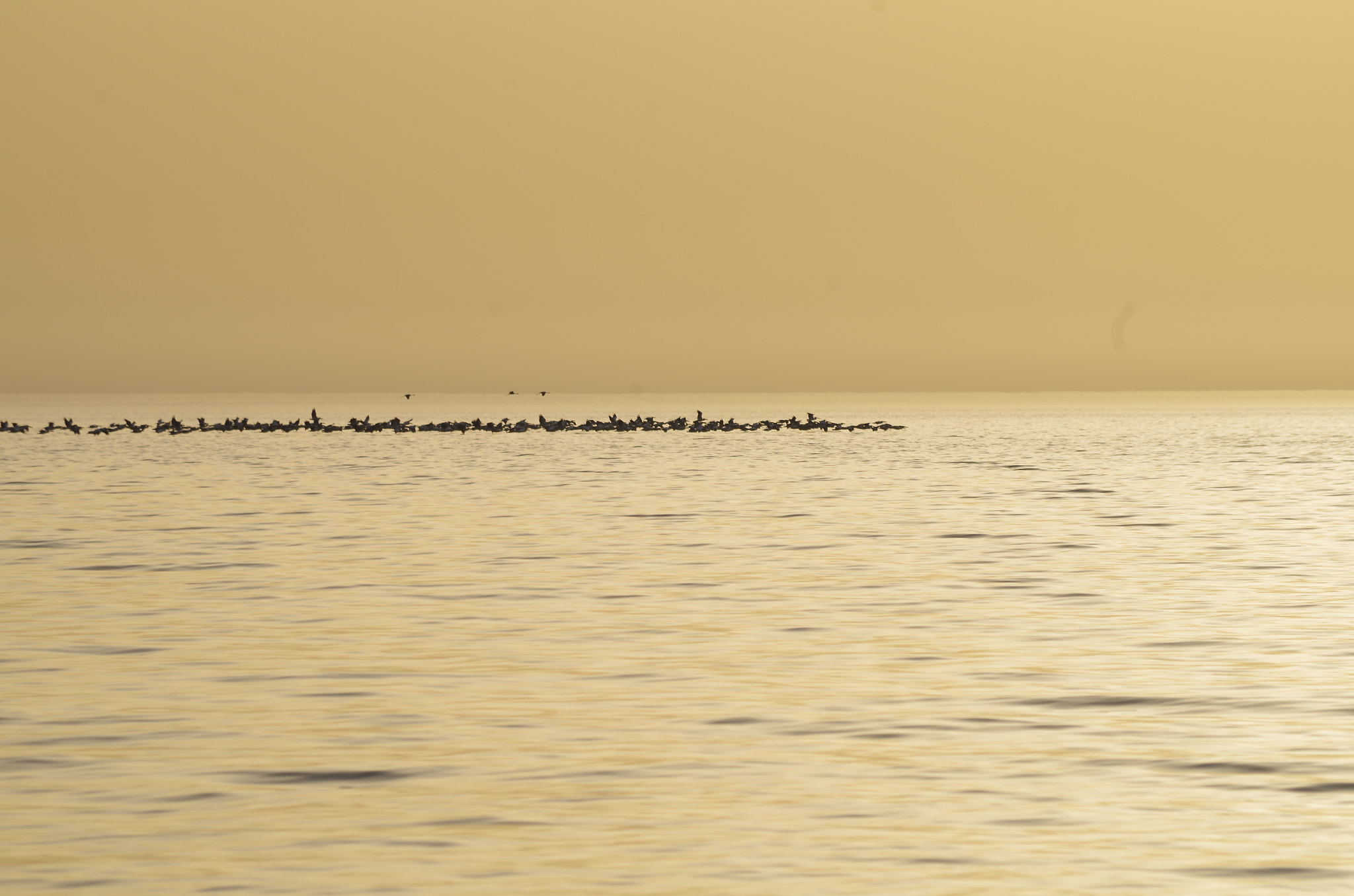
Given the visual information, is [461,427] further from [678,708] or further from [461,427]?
[678,708]

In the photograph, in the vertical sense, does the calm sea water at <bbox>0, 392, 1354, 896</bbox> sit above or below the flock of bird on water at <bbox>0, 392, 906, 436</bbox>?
below

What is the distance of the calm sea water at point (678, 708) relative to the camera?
1217 centimetres

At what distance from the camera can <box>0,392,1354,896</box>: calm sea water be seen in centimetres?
1217

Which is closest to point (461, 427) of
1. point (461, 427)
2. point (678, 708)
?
point (461, 427)

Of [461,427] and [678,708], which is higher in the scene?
[461,427]

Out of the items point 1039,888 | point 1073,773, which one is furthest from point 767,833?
point 1073,773

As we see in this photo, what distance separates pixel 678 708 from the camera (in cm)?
1794

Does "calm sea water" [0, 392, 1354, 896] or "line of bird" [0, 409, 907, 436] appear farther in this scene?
"line of bird" [0, 409, 907, 436]

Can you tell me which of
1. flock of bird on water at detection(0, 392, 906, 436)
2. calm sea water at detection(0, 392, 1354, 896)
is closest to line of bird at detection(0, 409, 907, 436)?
flock of bird on water at detection(0, 392, 906, 436)

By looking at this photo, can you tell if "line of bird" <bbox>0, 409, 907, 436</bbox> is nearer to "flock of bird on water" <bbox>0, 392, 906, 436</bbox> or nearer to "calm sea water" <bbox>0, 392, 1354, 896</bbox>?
"flock of bird on water" <bbox>0, 392, 906, 436</bbox>

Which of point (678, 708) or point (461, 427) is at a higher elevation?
point (461, 427)

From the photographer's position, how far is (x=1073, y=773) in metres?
14.8

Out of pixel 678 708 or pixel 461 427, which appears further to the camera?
pixel 461 427

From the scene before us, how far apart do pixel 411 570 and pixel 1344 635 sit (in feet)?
55.7
